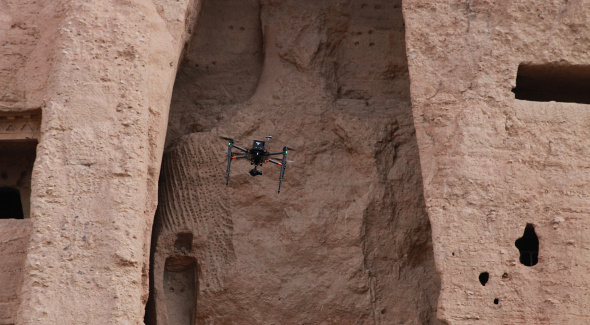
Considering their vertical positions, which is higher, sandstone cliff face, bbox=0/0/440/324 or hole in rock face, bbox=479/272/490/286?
sandstone cliff face, bbox=0/0/440/324

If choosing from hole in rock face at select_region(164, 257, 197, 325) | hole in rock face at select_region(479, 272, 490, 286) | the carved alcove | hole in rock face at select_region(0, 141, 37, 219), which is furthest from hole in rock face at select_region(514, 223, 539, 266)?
hole in rock face at select_region(0, 141, 37, 219)

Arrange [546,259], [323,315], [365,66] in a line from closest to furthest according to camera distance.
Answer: [546,259] < [323,315] < [365,66]

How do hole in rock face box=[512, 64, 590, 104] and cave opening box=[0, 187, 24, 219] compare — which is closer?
hole in rock face box=[512, 64, 590, 104]

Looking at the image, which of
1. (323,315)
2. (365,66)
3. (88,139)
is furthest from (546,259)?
(88,139)

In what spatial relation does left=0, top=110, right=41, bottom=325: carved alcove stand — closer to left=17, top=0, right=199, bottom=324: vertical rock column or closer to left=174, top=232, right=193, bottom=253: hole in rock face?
left=17, top=0, right=199, bottom=324: vertical rock column

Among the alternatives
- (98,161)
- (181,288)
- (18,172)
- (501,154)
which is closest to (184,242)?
(181,288)

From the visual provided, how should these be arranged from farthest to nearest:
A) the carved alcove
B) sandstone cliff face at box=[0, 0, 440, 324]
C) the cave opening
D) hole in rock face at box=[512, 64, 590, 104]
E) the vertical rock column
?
the cave opening, hole in rock face at box=[512, 64, 590, 104], the carved alcove, sandstone cliff face at box=[0, 0, 440, 324], the vertical rock column

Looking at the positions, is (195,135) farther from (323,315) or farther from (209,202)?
(323,315)
